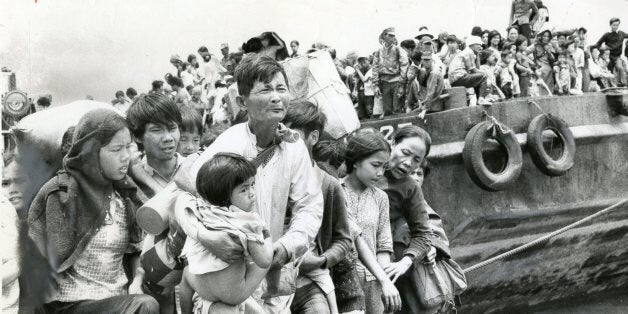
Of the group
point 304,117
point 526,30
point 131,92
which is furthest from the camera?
point 526,30

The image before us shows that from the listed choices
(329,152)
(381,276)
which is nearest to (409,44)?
(329,152)

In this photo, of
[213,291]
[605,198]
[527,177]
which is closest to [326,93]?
[213,291]

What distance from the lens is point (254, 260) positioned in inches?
110

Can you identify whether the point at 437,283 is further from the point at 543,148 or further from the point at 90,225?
the point at 543,148

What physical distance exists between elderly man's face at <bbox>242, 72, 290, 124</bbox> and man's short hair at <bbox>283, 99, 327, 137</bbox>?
584 millimetres

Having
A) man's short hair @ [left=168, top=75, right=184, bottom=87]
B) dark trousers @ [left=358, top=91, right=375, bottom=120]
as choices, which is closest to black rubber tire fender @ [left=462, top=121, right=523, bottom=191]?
dark trousers @ [left=358, top=91, right=375, bottom=120]

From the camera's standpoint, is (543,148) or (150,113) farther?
(543,148)

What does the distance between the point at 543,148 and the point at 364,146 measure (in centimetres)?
547

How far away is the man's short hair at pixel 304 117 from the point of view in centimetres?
384

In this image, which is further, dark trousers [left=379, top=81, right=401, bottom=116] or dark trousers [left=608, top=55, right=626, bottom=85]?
dark trousers [left=608, top=55, right=626, bottom=85]

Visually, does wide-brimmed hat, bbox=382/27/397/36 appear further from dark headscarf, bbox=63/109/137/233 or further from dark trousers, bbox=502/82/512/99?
dark headscarf, bbox=63/109/137/233

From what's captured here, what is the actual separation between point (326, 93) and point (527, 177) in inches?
196

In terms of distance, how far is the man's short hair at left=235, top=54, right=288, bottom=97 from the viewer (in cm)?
323

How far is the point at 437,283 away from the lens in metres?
4.63
